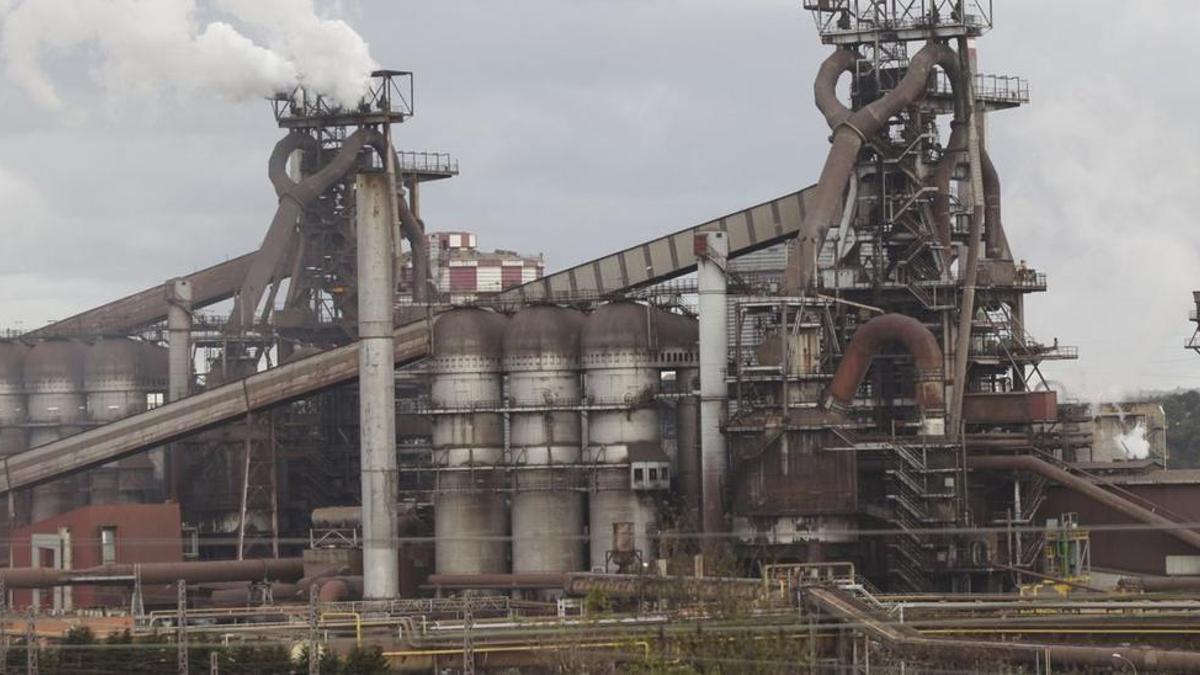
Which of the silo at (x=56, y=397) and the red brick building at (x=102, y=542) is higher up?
the silo at (x=56, y=397)

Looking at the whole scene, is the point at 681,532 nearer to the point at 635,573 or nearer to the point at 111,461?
the point at 635,573

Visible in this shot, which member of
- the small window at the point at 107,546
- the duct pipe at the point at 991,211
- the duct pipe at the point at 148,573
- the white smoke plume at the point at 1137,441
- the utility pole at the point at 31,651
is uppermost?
the duct pipe at the point at 991,211

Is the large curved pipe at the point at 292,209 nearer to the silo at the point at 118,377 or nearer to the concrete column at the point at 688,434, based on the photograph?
the silo at the point at 118,377

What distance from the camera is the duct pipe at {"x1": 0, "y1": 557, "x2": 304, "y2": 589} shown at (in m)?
70.3

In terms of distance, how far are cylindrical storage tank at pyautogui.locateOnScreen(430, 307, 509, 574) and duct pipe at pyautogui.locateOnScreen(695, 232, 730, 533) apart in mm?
6573

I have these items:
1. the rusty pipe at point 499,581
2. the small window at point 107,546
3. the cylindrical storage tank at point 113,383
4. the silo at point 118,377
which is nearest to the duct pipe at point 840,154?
the rusty pipe at point 499,581

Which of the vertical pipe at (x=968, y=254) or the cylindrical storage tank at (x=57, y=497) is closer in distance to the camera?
the vertical pipe at (x=968, y=254)

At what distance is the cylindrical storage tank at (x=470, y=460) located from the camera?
71.4m

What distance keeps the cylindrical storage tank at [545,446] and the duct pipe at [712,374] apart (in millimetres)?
4451

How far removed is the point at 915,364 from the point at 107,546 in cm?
2352

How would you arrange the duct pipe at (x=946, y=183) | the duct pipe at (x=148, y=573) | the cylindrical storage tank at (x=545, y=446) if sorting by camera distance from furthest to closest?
the cylindrical storage tank at (x=545, y=446)
the duct pipe at (x=148, y=573)
the duct pipe at (x=946, y=183)

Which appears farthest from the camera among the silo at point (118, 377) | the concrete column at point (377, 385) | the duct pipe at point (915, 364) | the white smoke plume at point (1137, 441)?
the silo at point (118, 377)

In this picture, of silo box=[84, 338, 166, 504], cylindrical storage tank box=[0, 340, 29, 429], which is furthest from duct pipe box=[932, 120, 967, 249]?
cylindrical storage tank box=[0, 340, 29, 429]

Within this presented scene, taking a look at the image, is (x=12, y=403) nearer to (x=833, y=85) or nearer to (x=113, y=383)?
(x=113, y=383)
